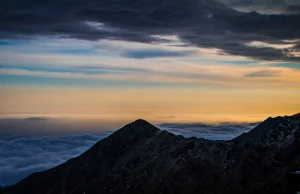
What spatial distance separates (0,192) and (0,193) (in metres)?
0.95

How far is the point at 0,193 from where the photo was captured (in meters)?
171

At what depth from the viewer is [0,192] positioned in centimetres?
17225
